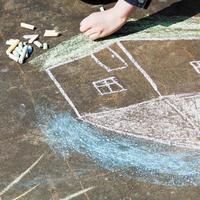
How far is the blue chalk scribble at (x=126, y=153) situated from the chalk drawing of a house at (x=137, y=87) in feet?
0.16

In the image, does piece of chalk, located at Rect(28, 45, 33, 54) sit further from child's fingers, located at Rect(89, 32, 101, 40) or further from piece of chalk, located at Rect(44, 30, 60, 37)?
child's fingers, located at Rect(89, 32, 101, 40)

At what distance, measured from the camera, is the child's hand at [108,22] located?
2578mm

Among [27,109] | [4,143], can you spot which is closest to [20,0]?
[27,109]

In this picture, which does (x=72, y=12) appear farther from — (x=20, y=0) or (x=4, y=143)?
(x=4, y=143)

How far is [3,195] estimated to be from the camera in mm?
1897

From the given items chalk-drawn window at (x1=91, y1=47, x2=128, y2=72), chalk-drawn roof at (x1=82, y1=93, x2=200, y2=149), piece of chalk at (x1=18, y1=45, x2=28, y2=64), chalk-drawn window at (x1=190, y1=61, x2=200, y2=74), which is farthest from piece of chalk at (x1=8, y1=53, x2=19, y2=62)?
chalk-drawn window at (x1=190, y1=61, x2=200, y2=74)

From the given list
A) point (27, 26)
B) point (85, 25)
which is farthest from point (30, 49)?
point (85, 25)

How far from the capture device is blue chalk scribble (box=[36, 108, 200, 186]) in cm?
198

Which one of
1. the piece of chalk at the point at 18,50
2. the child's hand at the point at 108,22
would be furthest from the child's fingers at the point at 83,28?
the piece of chalk at the point at 18,50

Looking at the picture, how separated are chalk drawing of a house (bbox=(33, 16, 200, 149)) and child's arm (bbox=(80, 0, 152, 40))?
64 millimetres

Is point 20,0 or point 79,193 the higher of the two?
point 20,0

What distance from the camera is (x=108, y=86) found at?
92.1 inches

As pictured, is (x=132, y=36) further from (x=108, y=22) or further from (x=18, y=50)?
(x=18, y=50)

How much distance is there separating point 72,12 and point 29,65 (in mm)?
466
